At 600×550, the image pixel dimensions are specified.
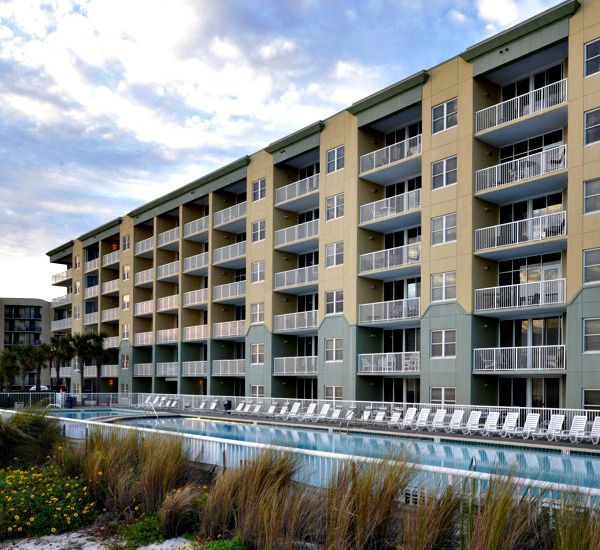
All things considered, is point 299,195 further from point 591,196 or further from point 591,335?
point 591,335

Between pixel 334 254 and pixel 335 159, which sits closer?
pixel 334 254

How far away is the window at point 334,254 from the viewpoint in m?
35.8

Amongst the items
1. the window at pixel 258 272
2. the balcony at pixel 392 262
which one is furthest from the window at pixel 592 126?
the window at pixel 258 272

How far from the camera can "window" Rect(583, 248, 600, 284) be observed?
24.7 meters

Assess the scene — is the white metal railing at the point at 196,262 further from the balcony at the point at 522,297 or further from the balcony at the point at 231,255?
the balcony at the point at 522,297

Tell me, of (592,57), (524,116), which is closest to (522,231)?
(524,116)

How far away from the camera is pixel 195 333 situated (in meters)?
47.6

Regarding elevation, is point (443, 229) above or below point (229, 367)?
above

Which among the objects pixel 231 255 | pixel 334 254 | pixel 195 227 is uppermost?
pixel 195 227

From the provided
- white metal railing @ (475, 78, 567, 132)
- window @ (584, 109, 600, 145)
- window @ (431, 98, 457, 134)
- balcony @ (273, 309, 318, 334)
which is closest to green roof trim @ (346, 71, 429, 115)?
window @ (431, 98, 457, 134)

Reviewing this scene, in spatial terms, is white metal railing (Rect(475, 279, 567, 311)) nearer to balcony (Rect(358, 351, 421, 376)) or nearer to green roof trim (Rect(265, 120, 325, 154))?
balcony (Rect(358, 351, 421, 376))

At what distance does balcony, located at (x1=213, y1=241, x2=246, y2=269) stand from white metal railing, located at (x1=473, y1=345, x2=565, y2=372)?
1950 centimetres

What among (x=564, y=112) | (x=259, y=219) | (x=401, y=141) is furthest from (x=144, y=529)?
(x=259, y=219)

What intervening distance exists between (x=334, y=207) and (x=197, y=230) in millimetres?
15061
